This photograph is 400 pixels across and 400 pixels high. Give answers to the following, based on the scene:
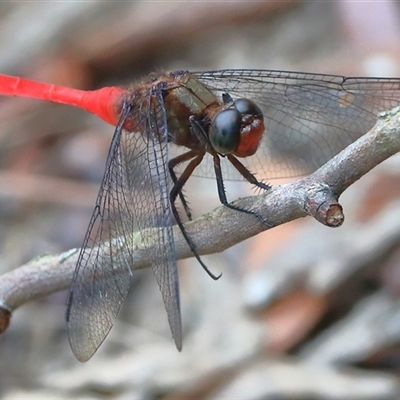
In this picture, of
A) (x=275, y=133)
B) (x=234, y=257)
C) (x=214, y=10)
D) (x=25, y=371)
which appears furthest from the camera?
(x=214, y=10)

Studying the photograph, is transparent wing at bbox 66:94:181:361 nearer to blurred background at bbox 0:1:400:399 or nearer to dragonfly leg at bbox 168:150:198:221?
dragonfly leg at bbox 168:150:198:221

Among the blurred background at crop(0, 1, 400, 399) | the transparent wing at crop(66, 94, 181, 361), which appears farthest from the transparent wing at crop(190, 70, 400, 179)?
the blurred background at crop(0, 1, 400, 399)

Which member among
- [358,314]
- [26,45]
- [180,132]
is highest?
[26,45]

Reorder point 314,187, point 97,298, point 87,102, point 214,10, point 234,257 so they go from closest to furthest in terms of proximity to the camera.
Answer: point 314,187 < point 97,298 < point 87,102 < point 234,257 < point 214,10

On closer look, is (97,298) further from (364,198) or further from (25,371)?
(364,198)

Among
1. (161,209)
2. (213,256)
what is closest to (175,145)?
(161,209)

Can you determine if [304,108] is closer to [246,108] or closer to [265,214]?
[246,108]

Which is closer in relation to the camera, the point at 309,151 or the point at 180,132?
the point at 180,132

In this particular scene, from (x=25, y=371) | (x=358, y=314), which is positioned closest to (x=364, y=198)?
(x=358, y=314)

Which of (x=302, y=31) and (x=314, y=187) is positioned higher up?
(x=302, y=31)
